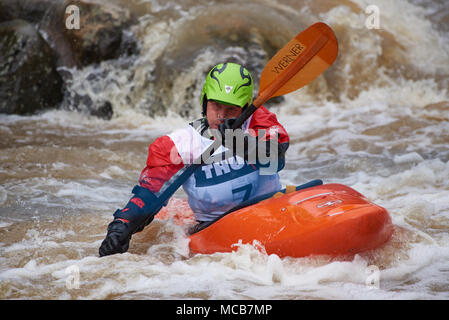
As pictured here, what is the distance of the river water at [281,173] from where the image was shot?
279 cm

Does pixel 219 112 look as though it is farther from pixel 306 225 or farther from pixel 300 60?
pixel 306 225

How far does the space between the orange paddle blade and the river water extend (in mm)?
1008

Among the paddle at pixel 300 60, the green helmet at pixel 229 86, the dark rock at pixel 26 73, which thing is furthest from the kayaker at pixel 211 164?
the dark rock at pixel 26 73

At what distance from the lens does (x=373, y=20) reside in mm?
10953

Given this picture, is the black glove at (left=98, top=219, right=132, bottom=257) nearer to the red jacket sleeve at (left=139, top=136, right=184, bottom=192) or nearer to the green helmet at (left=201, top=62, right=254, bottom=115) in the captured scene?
the red jacket sleeve at (left=139, top=136, right=184, bottom=192)

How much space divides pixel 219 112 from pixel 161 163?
1.38 feet

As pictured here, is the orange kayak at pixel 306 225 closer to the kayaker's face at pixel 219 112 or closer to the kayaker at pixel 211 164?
the kayaker at pixel 211 164

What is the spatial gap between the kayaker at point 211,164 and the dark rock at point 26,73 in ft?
21.9

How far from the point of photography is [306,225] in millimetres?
2777

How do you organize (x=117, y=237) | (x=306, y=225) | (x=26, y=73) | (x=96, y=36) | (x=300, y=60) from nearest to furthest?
(x=306, y=225)
(x=117, y=237)
(x=300, y=60)
(x=26, y=73)
(x=96, y=36)

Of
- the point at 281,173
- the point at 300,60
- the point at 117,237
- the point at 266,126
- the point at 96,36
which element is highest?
the point at 96,36

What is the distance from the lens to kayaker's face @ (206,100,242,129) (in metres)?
3.08

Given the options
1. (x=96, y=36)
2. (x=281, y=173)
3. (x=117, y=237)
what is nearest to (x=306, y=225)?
(x=117, y=237)
